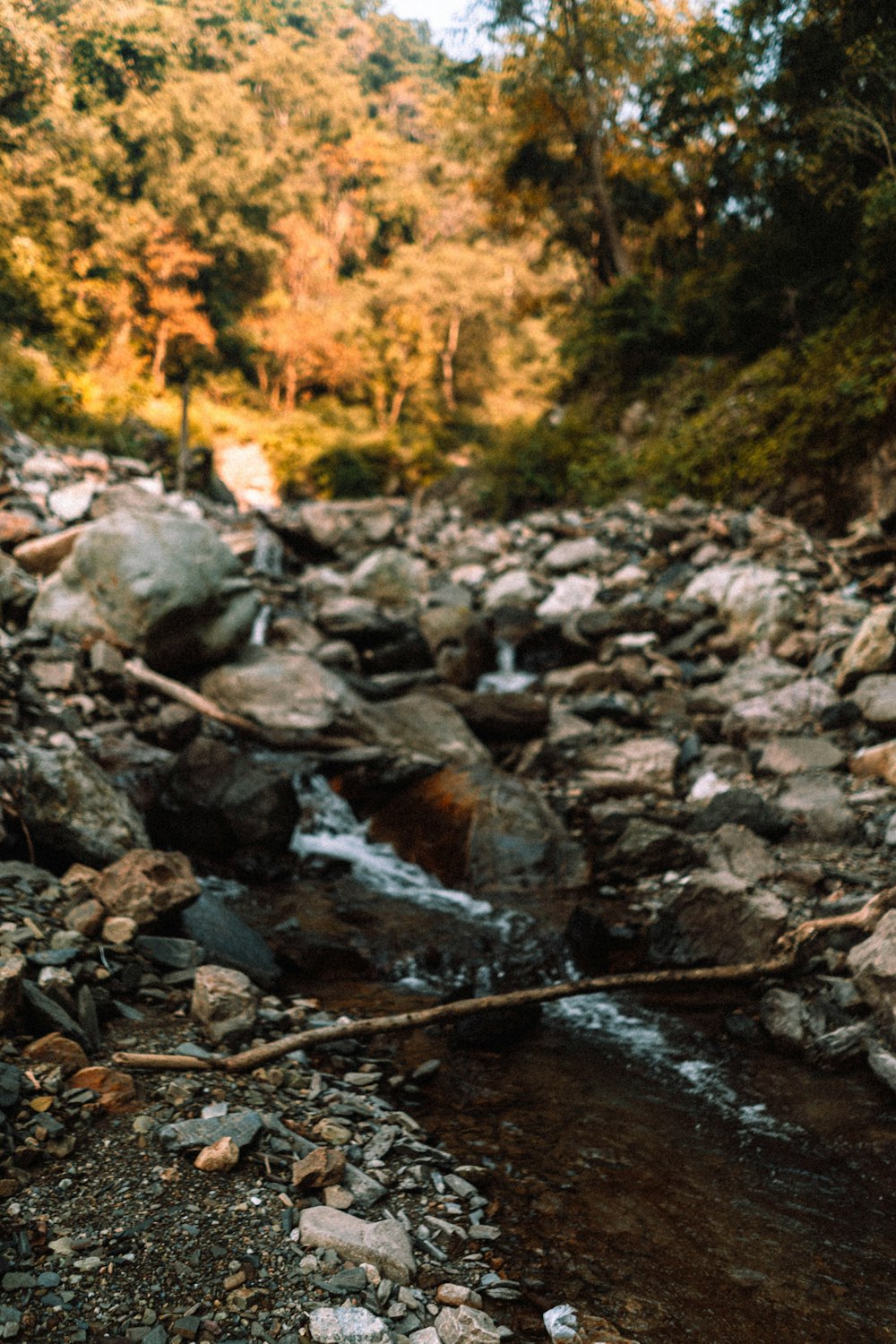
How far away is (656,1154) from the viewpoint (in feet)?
10.6

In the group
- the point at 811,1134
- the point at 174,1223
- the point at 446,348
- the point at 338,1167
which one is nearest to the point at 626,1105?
the point at 811,1134

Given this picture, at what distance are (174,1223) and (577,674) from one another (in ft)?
29.2

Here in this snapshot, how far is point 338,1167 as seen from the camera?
269 cm

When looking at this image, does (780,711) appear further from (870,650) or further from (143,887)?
(143,887)

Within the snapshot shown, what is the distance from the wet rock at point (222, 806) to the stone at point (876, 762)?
543cm

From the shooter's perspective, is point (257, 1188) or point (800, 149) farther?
point (800, 149)

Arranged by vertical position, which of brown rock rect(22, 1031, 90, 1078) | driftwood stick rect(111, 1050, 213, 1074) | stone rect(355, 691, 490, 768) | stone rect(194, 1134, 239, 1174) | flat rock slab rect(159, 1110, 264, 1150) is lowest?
stone rect(355, 691, 490, 768)

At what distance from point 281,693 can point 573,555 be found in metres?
7.38

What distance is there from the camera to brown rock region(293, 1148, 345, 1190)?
262cm

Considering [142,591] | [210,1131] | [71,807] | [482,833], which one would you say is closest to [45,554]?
[142,591]

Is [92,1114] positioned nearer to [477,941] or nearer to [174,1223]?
[174,1223]

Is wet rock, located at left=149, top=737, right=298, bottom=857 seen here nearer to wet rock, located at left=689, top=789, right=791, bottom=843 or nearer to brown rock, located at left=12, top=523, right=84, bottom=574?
wet rock, located at left=689, top=789, right=791, bottom=843

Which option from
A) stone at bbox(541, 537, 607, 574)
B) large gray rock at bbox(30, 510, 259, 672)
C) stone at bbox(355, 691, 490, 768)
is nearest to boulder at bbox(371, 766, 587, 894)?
stone at bbox(355, 691, 490, 768)

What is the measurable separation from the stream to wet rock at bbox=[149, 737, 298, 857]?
5.38 feet
